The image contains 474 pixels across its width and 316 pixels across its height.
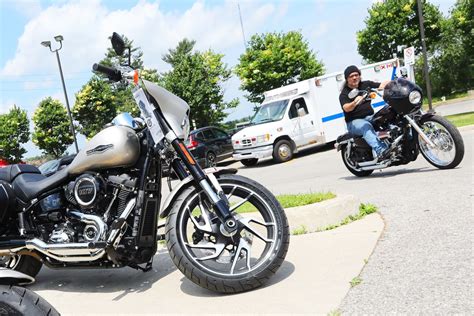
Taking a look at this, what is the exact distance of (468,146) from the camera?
29.3ft

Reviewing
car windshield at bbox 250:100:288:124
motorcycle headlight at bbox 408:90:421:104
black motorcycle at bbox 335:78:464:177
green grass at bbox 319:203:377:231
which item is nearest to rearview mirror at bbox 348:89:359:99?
black motorcycle at bbox 335:78:464:177

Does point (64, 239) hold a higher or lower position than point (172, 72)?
lower

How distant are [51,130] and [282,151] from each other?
20618mm

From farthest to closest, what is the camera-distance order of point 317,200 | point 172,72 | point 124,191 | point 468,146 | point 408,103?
point 172,72 < point 468,146 < point 408,103 < point 317,200 < point 124,191

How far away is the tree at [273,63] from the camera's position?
26281 mm

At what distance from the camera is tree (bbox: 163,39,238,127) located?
1022 inches

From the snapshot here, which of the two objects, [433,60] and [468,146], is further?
[433,60]

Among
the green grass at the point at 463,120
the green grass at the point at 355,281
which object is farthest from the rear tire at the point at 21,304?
the green grass at the point at 463,120

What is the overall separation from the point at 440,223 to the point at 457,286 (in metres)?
1.46

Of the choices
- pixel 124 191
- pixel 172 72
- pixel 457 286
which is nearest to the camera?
pixel 457 286

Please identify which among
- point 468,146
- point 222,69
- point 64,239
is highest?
point 222,69

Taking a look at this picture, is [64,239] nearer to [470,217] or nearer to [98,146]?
[98,146]

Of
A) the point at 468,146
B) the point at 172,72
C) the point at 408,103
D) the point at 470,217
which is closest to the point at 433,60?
the point at 172,72

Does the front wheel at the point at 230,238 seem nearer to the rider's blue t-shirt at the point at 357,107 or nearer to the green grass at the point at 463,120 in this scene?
the rider's blue t-shirt at the point at 357,107
